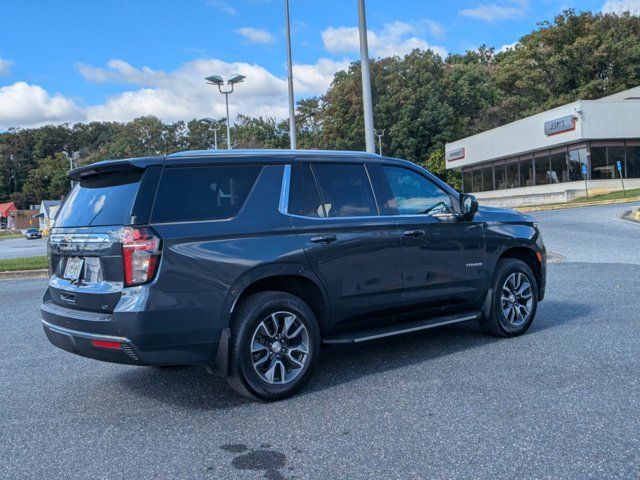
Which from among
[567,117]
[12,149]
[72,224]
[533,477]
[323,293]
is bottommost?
[533,477]

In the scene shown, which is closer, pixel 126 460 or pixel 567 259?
pixel 126 460

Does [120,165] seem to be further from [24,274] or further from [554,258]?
[24,274]

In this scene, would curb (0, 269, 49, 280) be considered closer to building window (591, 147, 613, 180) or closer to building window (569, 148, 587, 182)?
building window (569, 148, 587, 182)

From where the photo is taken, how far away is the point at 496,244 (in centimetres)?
606

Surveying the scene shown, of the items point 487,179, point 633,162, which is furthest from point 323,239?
point 487,179

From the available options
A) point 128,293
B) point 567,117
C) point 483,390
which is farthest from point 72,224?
point 567,117

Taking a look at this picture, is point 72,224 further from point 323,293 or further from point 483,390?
point 483,390

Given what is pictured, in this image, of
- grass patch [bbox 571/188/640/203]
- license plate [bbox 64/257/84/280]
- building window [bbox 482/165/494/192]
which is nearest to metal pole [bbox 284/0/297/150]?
license plate [bbox 64/257/84/280]

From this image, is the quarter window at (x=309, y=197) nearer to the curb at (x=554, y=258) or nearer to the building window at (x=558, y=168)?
the curb at (x=554, y=258)

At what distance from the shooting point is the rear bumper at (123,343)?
4.01 m

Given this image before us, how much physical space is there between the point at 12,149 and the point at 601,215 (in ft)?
423

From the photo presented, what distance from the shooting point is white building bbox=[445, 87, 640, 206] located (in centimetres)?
3712

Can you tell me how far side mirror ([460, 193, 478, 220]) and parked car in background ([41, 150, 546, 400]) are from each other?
0.06 feet

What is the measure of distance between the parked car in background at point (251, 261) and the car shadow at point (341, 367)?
368 millimetres
